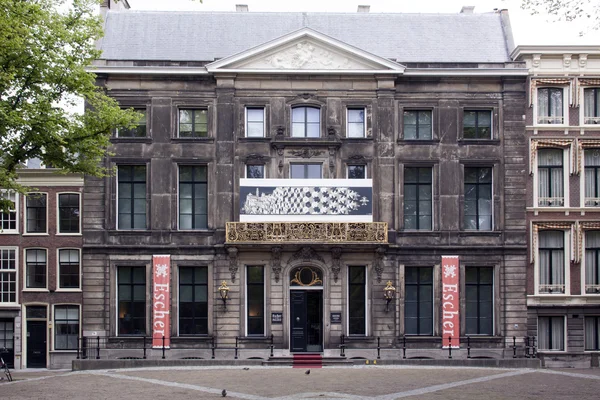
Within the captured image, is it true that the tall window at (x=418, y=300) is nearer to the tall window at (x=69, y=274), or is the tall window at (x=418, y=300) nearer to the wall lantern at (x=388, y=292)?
the wall lantern at (x=388, y=292)

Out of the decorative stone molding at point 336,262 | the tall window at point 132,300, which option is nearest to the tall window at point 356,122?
the decorative stone molding at point 336,262

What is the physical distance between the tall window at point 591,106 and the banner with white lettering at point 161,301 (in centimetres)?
1852

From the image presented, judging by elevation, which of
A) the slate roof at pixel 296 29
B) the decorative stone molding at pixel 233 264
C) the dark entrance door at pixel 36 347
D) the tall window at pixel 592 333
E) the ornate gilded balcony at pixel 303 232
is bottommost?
the dark entrance door at pixel 36 347

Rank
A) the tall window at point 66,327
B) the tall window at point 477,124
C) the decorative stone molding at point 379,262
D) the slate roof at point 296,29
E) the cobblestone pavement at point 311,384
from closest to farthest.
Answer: the cobblestone pavement at point 311,384, the decorative stone molding at point 379,262, the tall window at point 477,124, the slate roof at point 296,29, the tall window at point 66,327

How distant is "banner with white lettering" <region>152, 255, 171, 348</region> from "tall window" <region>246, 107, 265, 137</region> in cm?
625

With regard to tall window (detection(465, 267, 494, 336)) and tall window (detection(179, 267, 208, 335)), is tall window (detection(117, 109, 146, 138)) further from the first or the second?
tall window (detection(465, 267, 494, 336))

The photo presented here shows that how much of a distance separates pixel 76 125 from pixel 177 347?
11.6 m

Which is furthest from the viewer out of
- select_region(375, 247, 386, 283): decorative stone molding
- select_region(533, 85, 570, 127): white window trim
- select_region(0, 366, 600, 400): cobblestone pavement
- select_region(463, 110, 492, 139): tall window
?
select_region(463, 110, 492, 139): tall window

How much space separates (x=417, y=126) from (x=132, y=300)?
13.9 metres

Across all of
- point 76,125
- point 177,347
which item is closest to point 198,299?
point 177,347

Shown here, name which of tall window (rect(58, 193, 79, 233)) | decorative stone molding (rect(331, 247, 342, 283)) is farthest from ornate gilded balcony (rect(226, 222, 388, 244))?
tall window (rect(58, 193, 79, 233))

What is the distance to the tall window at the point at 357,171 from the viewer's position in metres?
35.1

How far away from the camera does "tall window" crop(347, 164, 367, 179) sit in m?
35.1

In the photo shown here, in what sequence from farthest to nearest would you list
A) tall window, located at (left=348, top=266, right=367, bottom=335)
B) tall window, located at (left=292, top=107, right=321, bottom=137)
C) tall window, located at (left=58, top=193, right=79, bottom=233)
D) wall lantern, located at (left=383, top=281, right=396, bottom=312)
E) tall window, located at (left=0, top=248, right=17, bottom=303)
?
tall window, located at (left=58, top=193, right=79, bottom=233) < tall window, located at (left=0, top=248, right=17, bottom=303) < tall window, located at (left=292, top=107, right=321, bottom=137) < tall window, located at (left=348, top=266, right=367, bottom=335) < wall lantern, located at (left=383, top=281, right=396, bottom=312)
